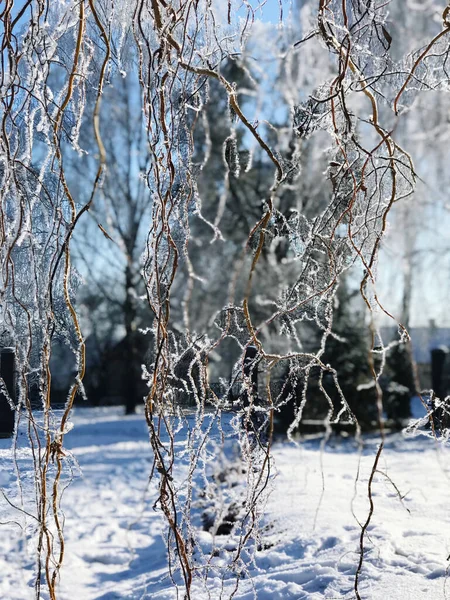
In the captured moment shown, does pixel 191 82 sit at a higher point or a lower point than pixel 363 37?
lower

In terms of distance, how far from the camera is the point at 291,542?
3.14 m

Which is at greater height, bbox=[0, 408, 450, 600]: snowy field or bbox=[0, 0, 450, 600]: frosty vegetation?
bbox=[0, 0, 450, 600]: frosty vegetation

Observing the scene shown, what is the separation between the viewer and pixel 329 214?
1.98m

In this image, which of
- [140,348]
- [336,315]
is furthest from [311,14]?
[140,348]

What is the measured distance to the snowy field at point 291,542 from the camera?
2395 millimetres

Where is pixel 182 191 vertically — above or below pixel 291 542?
above

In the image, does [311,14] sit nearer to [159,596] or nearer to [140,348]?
[159,596]

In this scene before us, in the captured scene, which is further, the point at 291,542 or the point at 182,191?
the point at 291,542

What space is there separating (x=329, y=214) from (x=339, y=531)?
1792mm

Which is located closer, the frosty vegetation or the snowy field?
the frosty vegetation

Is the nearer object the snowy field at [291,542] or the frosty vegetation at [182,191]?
the frosty vegetation at [182,191]

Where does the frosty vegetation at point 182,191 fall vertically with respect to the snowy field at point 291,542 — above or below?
above

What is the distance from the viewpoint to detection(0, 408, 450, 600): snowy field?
94.3 inches

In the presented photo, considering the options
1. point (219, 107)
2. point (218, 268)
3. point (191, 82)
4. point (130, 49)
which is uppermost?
point (219, 107)
